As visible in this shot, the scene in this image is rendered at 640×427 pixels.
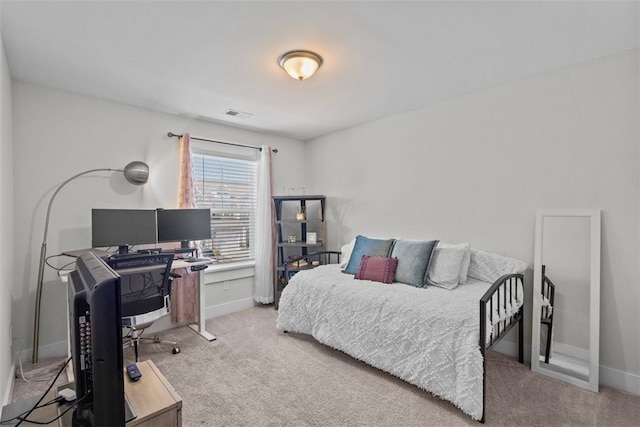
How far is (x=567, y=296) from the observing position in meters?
2.52

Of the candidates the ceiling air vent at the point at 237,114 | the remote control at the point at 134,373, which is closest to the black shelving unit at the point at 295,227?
the ceiling air vent at the point at 237,114

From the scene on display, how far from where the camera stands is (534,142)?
269 centimetres

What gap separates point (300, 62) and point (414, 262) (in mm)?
1980

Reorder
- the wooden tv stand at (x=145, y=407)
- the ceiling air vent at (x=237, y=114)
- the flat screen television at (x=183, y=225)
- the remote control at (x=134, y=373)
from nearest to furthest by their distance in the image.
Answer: the wooden tv stand at (x=145, y=407) < the remote control at (x=134, y=373) < the flat screen television at (x=183, y=225) < the ceiling air vent at (x=237, y=114)

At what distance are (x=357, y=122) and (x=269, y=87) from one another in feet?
4.78

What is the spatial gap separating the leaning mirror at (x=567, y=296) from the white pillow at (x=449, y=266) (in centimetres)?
55

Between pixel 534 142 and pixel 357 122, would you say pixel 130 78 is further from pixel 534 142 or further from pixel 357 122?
pixel 534 142

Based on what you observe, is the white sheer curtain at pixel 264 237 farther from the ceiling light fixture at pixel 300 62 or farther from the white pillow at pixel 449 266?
the white pillow at pixel 449 266

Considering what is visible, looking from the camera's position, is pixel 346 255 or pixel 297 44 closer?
pixel 297 44

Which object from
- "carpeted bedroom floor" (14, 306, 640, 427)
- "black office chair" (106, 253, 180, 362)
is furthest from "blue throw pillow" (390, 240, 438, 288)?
"black office chair" (106, 253, 180, 362)

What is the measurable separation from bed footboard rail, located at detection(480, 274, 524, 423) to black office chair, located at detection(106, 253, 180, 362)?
2336mm

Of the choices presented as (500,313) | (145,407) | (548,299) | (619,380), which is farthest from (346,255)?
(145,407)

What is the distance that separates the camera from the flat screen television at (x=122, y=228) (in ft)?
9.26

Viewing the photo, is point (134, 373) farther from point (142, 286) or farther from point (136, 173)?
point (136, 173)
